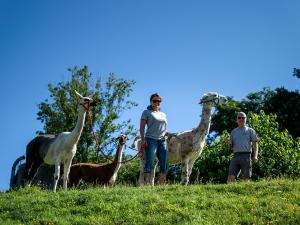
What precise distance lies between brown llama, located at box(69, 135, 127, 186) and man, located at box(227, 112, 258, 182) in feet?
14.5

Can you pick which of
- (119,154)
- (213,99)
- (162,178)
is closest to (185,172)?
(162,178)

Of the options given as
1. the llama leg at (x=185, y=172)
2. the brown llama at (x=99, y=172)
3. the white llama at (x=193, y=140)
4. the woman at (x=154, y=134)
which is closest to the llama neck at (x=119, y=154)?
the brown llama at (x=99, y=172)

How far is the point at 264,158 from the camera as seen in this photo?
33.5m

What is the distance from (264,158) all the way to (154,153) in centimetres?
2042

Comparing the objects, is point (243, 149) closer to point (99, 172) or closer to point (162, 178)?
point (162, 178)

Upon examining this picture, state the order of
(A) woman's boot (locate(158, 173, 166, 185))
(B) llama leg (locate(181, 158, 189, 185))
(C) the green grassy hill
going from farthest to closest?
1. (B) llama leg (locate(181, 158, 189, 185))
2. (A) woman's boot (locate(158, 173, 166, 185))
3. (C) the green grassy hill

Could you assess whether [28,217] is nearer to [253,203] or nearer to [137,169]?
[253,203]

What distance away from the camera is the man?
50.0 ft

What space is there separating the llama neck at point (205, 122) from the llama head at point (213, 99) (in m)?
0.13

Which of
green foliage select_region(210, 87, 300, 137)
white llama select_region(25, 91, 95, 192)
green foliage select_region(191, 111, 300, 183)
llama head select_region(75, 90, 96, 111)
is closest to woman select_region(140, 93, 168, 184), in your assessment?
llama head select_region(75, 90, 96, 111)

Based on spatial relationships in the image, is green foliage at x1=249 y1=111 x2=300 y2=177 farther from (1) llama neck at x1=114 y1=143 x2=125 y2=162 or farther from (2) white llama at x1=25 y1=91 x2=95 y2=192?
(2) white llama at x1=25 y1=91 x2=95 y2=192

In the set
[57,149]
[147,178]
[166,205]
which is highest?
[57,149]

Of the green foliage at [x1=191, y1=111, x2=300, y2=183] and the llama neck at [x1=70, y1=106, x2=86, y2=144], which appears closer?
the llama neck at [x1=70, y1=106, x2=86, y2=144]

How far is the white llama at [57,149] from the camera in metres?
16.9
